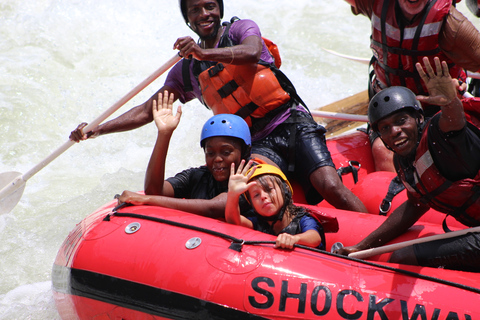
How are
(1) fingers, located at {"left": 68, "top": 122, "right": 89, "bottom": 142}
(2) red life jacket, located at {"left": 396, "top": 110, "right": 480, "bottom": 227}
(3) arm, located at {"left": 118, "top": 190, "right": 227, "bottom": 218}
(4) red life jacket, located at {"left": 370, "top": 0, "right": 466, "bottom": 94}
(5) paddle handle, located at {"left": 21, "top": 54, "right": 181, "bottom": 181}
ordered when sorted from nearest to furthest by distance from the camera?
(2) red life jacket, located at {"left": 396, "top": 110, "right": 480, "bottom": 227}, (3) arm, located at {"left": 118, "top": 190, "right": 227, "bottom": 218}, (4) red life jacket, located at {"left": 370, "top": 0, "right": 466, "bottom": 94}, (5) paddle handle, located at {"left": 21, "top": 54, "right": 181, "bottom": 181}, (1) fingers, located at {"left": 68, "top": 122, "right": 89, "bottom": 142}

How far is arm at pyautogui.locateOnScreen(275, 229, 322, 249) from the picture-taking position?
99.3 inches

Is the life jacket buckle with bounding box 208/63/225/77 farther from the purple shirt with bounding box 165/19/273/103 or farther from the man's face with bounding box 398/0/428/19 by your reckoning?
the man's face with bounding box 398/0/428/19

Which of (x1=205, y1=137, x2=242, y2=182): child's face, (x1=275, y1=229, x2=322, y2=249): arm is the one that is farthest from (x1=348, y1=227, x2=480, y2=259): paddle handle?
(x1=205, y1=137, x2=242, y2=182): child's face

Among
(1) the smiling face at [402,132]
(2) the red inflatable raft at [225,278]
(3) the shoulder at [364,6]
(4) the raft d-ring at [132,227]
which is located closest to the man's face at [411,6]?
(3) the shoulder at [364,6]

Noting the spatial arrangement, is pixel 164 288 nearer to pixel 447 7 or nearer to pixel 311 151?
pixel 311 151

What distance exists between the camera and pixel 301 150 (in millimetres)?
3590

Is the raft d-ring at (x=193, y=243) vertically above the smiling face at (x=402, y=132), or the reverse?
the smiling face at (x=402, y=132)

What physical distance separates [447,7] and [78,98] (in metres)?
4.78

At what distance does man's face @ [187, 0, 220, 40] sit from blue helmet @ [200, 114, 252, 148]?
713 mm

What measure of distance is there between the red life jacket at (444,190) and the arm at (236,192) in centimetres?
76

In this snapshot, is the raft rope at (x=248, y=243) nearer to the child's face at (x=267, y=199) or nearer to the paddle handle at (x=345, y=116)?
the child's face at (x=267, y=199)

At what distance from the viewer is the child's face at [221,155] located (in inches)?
122

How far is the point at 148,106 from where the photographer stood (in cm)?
388

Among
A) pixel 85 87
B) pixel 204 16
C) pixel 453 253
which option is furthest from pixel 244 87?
pixel 85 87
